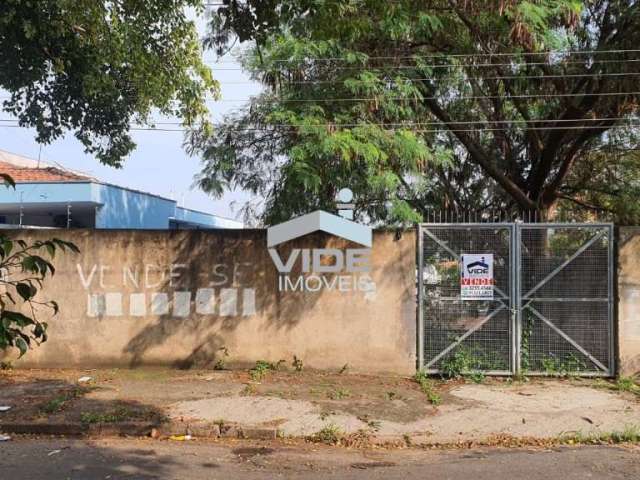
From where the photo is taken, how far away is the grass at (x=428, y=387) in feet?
26.1

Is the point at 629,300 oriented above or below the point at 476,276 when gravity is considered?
below

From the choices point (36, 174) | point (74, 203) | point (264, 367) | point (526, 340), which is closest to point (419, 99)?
point (526, 340)

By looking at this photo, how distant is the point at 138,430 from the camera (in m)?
6.80

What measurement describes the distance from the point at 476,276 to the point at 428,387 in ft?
5.95

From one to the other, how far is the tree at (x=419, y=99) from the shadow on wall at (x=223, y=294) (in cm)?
149

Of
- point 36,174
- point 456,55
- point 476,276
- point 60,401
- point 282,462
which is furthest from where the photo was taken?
point 36,174

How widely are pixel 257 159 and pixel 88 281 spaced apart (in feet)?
14.8

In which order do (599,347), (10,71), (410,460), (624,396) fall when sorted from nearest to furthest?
(410,460) → (624,396) → (599,347) → (10,71)

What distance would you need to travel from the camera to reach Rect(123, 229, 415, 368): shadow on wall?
9539 millimetres

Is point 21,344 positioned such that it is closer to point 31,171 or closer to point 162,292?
point 162,292

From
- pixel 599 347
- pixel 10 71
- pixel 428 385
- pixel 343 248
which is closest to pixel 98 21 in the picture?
pixel 10 71

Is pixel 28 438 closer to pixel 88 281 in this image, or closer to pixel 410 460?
pixel 88 281

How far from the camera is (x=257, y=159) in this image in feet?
42.1

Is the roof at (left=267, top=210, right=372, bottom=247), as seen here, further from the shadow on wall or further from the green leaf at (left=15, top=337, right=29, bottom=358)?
the green leaf at (left=15, top=337, right=29, bottom=358)
